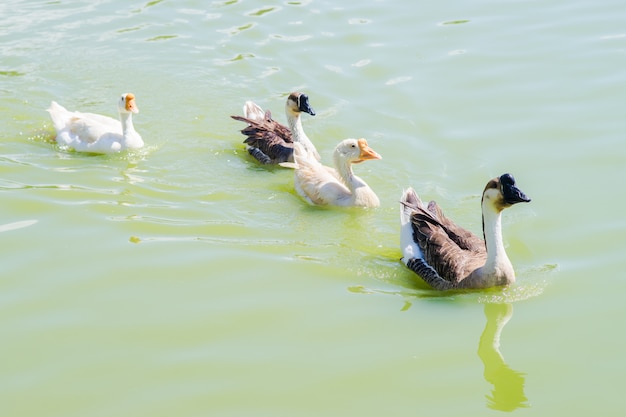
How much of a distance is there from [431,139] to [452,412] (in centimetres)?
656

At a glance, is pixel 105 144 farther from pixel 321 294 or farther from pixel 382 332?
pixel 382 332

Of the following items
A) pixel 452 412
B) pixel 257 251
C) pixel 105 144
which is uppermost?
pixel 105 144

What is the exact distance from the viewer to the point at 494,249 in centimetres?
908

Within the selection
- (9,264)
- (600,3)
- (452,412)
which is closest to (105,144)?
(9,264)

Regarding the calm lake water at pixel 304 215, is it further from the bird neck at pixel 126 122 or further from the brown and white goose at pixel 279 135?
the bird neck at pixel 126 122

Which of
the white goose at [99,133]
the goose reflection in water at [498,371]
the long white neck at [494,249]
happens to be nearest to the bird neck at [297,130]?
the white goose at [99,133]

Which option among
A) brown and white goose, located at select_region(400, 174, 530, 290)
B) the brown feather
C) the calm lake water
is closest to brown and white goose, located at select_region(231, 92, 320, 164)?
the calm lake water

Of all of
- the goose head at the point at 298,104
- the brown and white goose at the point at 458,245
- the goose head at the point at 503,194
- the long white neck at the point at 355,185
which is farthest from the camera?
the goose head at the point at 298,104

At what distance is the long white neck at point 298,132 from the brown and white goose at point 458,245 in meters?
3.04

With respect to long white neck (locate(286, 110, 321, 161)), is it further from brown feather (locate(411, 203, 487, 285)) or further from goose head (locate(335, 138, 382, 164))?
brown feather (locate(411, 203, 487, 285))

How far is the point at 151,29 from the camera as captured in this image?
1756cm

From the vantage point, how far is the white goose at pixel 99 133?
1289 centimetres

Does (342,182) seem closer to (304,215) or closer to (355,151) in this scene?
(355,151)

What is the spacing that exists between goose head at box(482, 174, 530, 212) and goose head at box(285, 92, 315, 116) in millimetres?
4073
